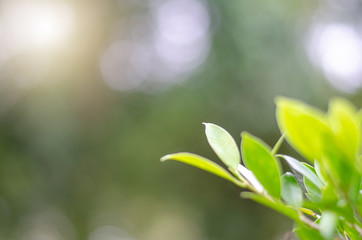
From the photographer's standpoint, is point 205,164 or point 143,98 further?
point 143,98

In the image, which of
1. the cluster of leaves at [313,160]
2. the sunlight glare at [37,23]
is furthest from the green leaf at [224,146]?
the sunlight glare at [37,23]

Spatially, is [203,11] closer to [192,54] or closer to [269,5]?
[192,54]

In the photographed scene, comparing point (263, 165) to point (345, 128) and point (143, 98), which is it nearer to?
point (345, 128)

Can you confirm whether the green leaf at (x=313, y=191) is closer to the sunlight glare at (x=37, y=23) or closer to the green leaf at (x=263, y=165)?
the green leaf at (x=263, y=165)

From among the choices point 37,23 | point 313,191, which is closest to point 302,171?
point 313,191

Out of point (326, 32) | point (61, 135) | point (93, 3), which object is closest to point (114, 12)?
point (93, 3)

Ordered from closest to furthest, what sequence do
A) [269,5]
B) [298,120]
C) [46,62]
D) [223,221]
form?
[298,120] → [269,5] → [46,62] → [223,221]
